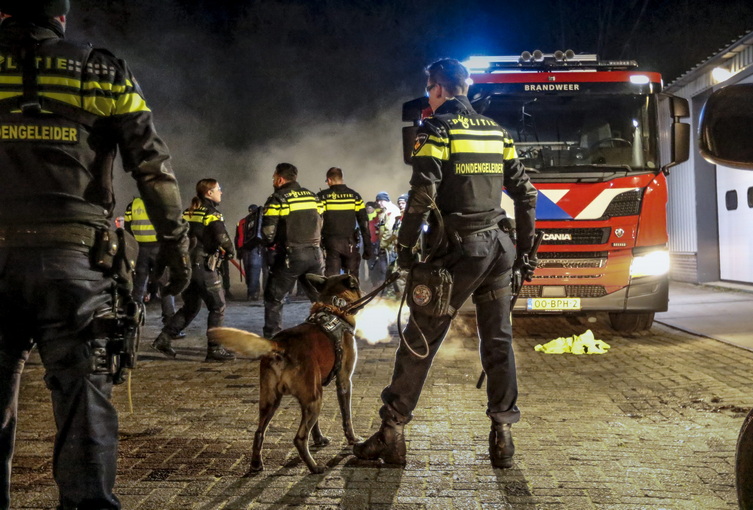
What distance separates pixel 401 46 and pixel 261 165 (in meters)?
5.51

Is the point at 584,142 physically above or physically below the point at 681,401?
above

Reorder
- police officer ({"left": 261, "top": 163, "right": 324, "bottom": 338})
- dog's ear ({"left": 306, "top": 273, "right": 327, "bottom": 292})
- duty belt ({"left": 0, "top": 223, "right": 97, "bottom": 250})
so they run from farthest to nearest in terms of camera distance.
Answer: police officer ({"left": 261, "top": 163, "right": 324, "bottom": 338}) → dog's ear ({"left": 306, "top": 273, "right": 327, "bottom": 292}) → duty belt ({"left": 0, "top": 223, "right": 97, "bottom": 250})

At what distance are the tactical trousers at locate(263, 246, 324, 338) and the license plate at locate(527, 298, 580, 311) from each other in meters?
2.61

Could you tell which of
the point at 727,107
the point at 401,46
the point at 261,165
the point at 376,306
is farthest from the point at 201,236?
the point at 401,46

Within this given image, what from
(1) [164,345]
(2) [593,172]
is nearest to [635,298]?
(2) [593,172]

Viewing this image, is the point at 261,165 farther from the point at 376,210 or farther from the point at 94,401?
the point at 94,401

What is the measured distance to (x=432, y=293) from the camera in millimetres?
4145

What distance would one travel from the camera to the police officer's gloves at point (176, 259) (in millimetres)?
3102

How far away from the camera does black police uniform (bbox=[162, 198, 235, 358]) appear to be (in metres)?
8.07

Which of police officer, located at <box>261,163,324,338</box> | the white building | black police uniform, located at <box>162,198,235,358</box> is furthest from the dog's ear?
the white building

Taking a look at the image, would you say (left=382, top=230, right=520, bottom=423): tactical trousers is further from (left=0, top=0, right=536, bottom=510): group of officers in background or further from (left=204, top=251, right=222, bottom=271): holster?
(left=204, top=251, right=222, bottom=271): holster

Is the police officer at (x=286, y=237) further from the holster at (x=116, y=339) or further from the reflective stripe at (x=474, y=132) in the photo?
the holster at (x=116, y=339)

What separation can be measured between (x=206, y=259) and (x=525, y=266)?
442cm

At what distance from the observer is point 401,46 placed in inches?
891
